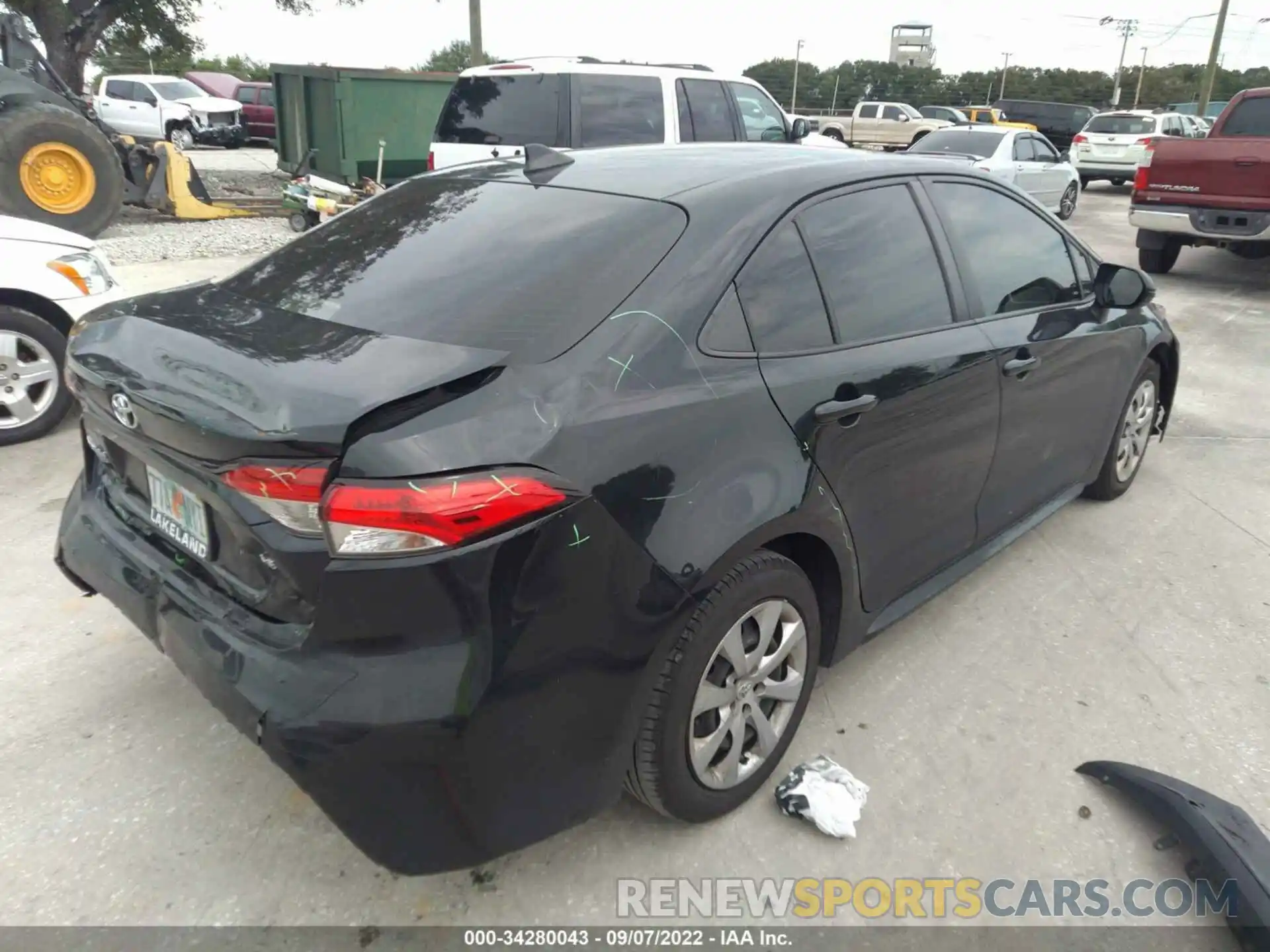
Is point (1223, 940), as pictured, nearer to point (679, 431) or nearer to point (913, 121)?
point (679, 431)

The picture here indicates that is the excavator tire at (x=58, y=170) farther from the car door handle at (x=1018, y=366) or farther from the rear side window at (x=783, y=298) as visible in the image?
the car door handle at (x=1018, y=366)

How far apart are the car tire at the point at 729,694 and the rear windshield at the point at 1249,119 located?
1010 cm

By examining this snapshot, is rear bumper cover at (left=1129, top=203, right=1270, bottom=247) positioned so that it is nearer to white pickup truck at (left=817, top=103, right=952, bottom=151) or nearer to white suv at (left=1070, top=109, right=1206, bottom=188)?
white suv at (left=1070, top=109, right=1206, bottom=188)

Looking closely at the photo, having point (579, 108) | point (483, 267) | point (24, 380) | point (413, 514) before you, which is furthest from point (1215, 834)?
point (579, 108)

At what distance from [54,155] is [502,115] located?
5432 millimetres

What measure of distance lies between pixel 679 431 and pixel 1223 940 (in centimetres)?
178

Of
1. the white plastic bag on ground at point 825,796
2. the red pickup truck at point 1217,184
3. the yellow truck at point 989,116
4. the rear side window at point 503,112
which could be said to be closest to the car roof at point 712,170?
the white plastic bag on ground at point 825,796

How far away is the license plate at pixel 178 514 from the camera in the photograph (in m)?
2.13

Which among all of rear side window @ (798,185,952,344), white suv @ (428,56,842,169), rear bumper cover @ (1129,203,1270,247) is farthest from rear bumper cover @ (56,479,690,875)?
rear bumper cover @ (1129,203,1270,247)

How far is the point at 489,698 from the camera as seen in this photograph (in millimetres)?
1826

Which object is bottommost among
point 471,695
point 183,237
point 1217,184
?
point 183,237

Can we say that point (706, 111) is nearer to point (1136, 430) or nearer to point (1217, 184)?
point (1217, 184)

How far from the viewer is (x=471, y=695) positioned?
1807 millimetres

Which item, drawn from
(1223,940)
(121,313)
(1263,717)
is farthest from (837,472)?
(121,313)
